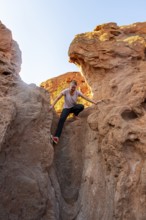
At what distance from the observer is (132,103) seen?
661 centimetres

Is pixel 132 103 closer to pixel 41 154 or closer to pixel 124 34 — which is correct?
pixel 41 154

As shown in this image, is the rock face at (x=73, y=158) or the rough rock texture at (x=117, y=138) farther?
the rough rock texture at (x=117, y=138)

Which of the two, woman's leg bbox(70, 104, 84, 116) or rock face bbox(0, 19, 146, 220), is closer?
rock face bbox(0, 19, 146, 220)

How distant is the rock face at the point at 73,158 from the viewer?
518cm

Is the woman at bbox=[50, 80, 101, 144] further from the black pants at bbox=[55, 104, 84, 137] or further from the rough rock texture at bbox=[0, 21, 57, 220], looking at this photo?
the rough rock texture at bbox=[0, 21, 57, 220]

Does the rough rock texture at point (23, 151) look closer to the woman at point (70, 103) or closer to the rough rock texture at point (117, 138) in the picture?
the woman at point (70, 103)

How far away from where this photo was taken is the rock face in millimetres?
5184

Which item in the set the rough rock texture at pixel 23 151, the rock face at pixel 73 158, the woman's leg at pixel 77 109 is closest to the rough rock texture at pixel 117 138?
the rock face at pixel 73 158

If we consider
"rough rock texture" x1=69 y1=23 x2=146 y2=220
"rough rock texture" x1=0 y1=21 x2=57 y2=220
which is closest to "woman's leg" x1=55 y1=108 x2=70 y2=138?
"rough rock texture" x1=0 y1=21 x2=57 y2=220

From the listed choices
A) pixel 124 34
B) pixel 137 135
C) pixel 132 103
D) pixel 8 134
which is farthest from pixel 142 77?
pixel 8 134

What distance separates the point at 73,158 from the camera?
6.68 metres

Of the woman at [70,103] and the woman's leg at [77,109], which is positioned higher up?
the woman at [70,103]

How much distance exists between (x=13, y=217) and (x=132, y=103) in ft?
13.1

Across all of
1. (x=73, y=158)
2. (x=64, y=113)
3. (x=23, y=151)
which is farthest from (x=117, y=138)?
(x=23, y=151)
